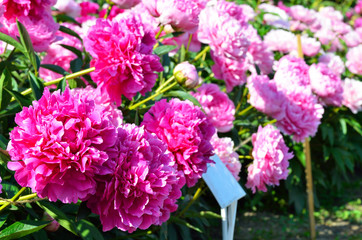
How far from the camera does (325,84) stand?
7.80 ft

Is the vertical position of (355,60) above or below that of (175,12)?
below

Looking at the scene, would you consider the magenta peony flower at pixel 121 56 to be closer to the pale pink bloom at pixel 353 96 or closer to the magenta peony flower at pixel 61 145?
the magenta peony flower at pixel 61 145

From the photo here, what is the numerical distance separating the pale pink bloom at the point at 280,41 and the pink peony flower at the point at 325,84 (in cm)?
51

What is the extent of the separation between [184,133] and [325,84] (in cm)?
139

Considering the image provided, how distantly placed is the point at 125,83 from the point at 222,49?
0.59 meters

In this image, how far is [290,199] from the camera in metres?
3.35

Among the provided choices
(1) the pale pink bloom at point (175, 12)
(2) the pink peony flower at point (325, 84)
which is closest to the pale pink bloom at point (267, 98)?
(2) the pink peony flower at point (325, 84)

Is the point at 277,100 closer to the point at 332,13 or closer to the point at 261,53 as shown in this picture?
the point at 261,53

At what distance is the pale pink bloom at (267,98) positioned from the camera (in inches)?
77.5

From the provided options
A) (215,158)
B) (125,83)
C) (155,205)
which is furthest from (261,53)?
(155,205)

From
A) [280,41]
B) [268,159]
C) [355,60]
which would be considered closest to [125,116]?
[268,159]

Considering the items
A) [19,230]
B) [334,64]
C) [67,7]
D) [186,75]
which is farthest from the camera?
[334,64]

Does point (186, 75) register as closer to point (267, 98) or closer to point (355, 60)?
point (267, 98)

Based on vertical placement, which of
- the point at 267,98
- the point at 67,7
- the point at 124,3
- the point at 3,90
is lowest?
the point at 267,98
